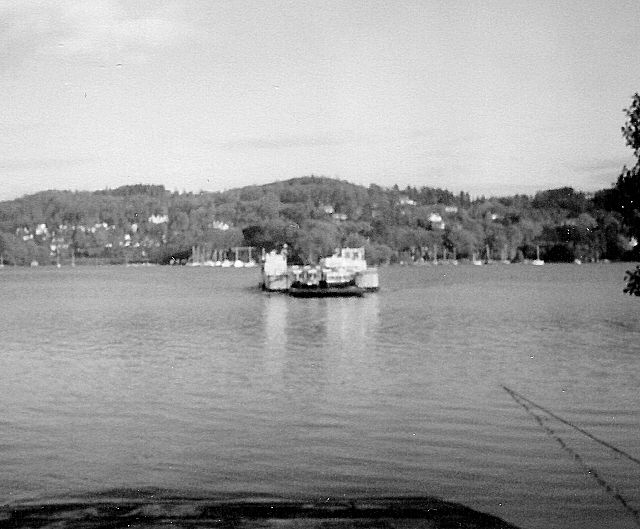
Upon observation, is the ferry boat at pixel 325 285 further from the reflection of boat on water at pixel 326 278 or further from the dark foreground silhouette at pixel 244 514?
the dark foreground silhouette at pixel 244 514

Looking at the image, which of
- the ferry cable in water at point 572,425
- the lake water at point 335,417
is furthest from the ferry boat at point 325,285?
the ferry cable in water at point 572,425

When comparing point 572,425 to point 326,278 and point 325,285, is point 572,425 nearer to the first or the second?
point 325,285

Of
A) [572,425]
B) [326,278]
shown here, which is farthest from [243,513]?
[326,278]

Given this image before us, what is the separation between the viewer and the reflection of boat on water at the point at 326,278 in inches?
3770

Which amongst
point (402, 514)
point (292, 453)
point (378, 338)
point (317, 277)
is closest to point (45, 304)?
point (317, 277)

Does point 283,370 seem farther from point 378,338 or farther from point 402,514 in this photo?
point 402,514

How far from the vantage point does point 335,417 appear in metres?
21.4

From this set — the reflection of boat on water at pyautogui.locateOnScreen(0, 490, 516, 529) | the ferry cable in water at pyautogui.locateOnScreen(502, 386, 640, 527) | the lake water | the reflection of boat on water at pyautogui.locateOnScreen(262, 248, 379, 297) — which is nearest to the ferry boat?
the reflection of boat on water at pyautogui.locateOnScreen(262, 248, 379, 297)

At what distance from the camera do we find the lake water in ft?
48.7

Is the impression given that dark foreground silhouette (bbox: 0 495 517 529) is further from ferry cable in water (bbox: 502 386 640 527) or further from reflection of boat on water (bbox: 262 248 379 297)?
reflection of boat on water (bbox: 262 248 379 297)

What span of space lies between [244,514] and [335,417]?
9405 millimetres

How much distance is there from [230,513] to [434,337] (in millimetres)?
35190

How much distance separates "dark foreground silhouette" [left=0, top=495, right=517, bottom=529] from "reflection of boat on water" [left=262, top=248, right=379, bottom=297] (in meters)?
79.9

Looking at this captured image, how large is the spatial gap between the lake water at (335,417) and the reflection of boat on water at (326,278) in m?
46.5
